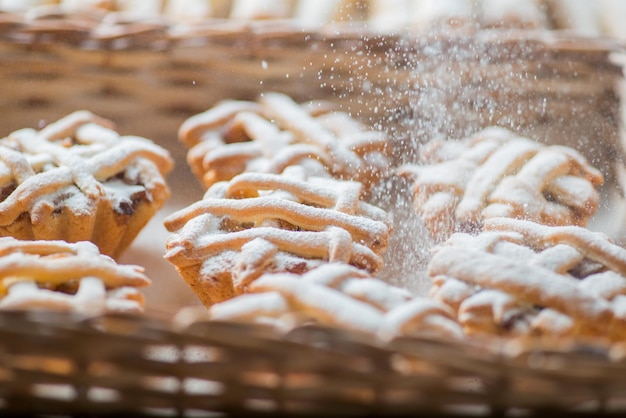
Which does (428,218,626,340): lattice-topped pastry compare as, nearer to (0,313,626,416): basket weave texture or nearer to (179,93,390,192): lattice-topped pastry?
(0,313,626,416): basket weave texture

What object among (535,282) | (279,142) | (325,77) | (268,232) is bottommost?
(535,282)

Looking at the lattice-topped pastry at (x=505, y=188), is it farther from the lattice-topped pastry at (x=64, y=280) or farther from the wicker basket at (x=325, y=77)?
the lattice-topped pastry at (x=64, y=280)

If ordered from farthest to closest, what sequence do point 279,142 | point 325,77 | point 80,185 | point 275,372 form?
point 325,77 → point 279,142 → point 80,185 → point 275,372

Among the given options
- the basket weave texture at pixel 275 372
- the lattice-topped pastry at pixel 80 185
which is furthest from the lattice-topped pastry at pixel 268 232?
the basket weave texture at pixel 275 372

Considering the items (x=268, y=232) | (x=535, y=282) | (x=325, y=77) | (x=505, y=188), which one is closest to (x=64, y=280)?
(x=268, y=232)

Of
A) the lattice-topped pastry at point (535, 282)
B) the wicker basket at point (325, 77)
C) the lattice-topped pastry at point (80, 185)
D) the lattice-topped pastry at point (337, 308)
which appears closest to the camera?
the lattice-topped pastry at point (337, 308)

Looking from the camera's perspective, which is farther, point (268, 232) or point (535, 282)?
point (268, 232)

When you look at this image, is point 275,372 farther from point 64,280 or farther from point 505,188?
point 505,188
